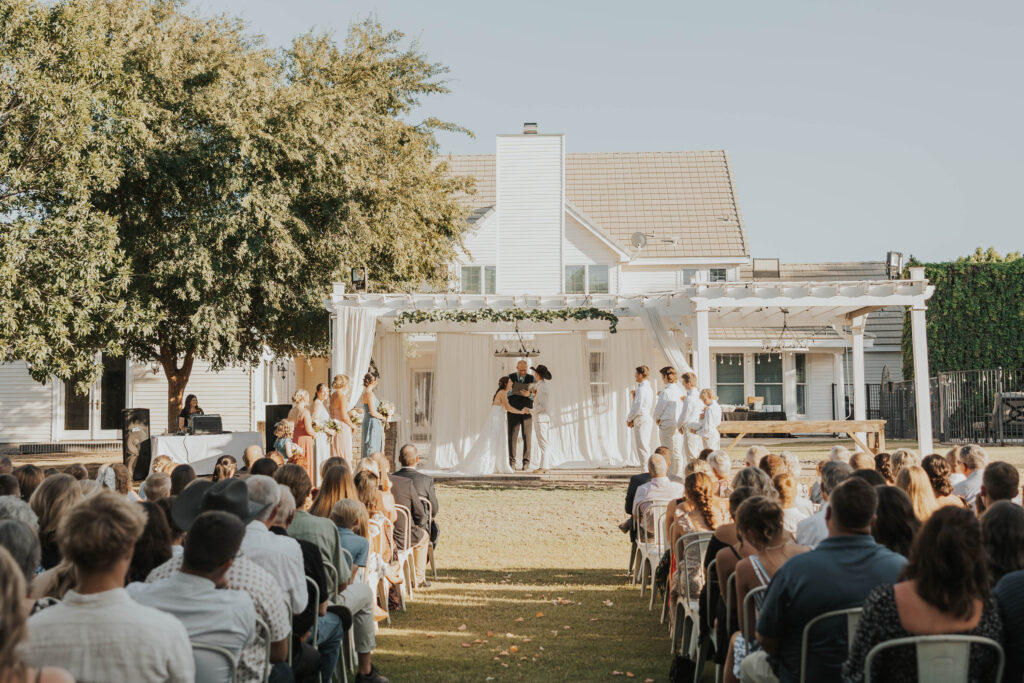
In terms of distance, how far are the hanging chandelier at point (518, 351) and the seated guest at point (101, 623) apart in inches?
594

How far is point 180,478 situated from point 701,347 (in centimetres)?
954

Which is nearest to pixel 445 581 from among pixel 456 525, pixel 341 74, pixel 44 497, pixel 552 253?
pixel 456 525

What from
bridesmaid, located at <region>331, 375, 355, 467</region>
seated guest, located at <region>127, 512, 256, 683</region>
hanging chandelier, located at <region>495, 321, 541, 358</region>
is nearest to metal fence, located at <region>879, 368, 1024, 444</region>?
hanging chandelier, located at <region>495, 321, 541, 358</region>

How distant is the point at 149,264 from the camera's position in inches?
689

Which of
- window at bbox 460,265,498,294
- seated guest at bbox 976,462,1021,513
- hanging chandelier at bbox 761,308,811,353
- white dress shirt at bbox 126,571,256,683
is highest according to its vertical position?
window at bbox 460,265,498,294

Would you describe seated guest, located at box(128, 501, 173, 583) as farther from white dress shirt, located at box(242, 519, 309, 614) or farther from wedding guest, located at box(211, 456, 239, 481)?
wedding guest, located at box(211, 456, 239, 481)

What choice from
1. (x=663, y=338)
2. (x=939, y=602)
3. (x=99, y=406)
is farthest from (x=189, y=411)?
(x=939, y=602)

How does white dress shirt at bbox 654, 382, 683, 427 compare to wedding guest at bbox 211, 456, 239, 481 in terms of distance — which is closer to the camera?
wedding guest at bbox 211, 456, 239, 481

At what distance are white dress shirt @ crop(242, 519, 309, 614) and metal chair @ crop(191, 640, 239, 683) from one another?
776 mm

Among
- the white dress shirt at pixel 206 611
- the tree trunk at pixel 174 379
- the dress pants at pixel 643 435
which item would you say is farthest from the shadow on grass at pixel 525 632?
the tree trunk at pixel 174 379

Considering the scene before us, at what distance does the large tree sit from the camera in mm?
17188

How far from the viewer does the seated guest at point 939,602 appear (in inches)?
125

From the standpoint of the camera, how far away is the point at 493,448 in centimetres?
1708

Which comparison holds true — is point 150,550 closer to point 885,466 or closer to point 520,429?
point 885,466
